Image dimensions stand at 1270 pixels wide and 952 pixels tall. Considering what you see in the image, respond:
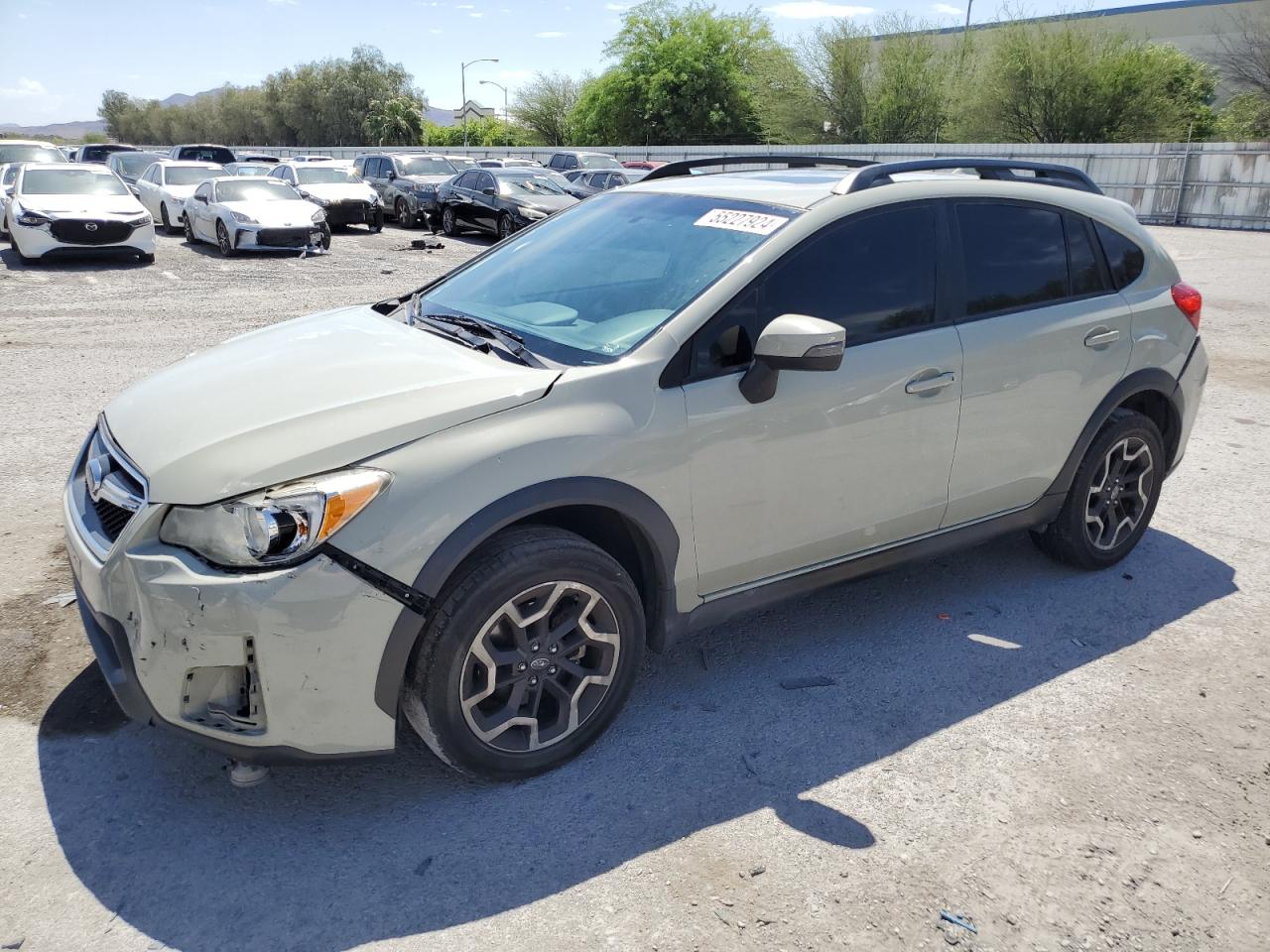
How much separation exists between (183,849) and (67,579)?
2121mm

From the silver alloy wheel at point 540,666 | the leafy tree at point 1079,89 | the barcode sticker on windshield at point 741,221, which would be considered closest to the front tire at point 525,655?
the silver alloy wheel at point 540,666

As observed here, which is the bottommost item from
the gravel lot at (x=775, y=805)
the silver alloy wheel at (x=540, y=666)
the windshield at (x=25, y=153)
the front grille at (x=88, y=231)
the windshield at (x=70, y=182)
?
the gravel lot at (x=775, y=805)

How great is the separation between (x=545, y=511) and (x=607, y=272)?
1.13 m

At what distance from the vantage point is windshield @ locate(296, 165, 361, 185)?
22.1 m

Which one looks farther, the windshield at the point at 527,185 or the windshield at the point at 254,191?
the windshield at the point at 527,185

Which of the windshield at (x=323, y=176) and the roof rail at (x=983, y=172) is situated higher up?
the windshield at (x=323, y=176)

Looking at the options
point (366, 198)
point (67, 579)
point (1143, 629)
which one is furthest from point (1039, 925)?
point (366, 198)

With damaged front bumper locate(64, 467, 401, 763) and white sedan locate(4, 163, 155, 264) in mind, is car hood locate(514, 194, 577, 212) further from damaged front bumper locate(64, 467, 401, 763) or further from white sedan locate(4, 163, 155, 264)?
damaged front bumper locate(64, 467, 401, 763)

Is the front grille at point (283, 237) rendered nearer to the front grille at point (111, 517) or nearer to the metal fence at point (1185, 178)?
the metal fence at point (1185, 178)

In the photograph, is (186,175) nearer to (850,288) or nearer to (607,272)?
(607,272)

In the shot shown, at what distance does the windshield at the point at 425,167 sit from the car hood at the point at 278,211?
685 centimetres

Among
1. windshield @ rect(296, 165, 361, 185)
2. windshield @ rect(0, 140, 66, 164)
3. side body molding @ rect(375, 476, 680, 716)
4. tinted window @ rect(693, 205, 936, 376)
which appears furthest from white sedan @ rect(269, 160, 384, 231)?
side body molding @ rect(375, 476, 680, 716)

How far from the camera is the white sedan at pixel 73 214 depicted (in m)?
15.2

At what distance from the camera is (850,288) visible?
3621mm
